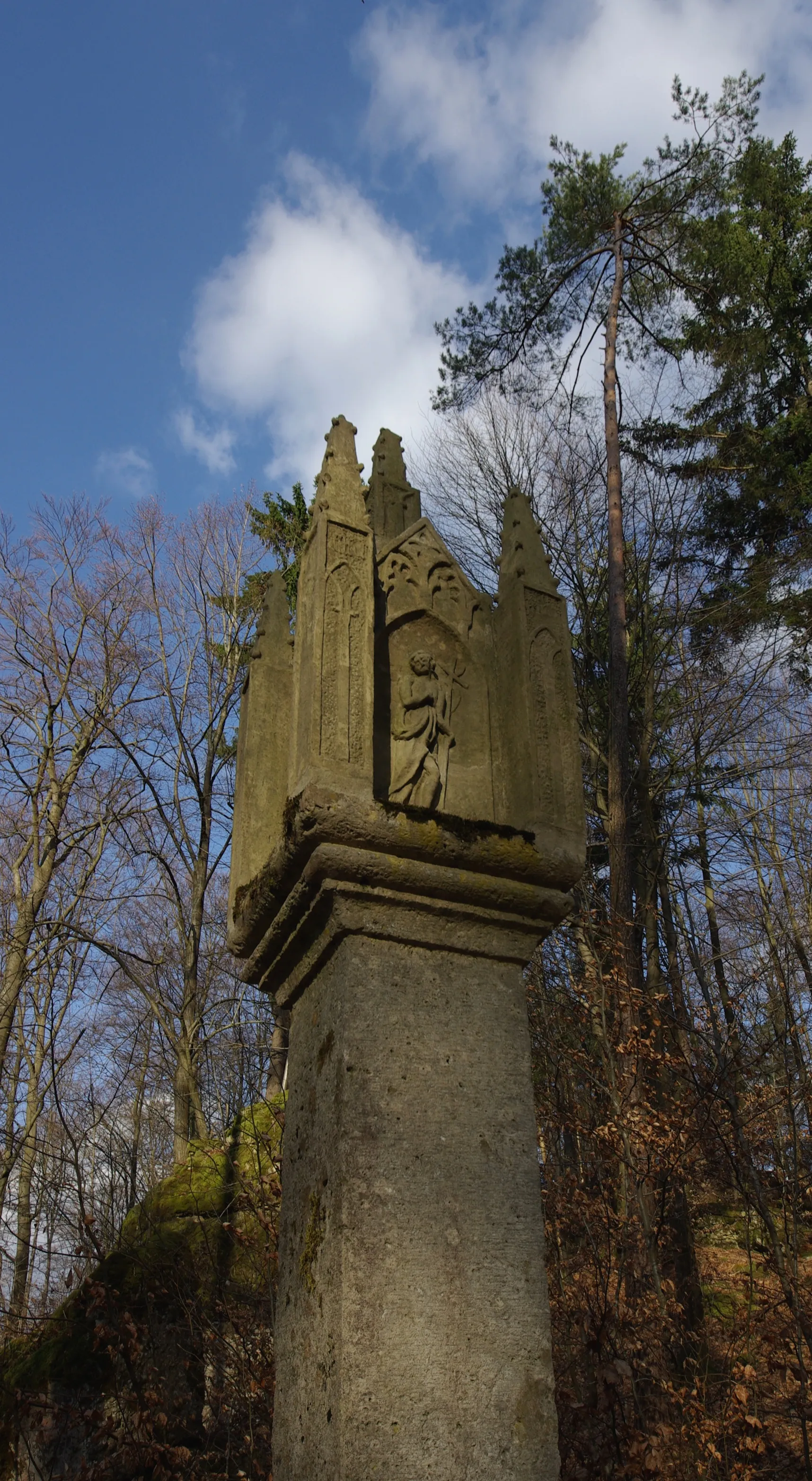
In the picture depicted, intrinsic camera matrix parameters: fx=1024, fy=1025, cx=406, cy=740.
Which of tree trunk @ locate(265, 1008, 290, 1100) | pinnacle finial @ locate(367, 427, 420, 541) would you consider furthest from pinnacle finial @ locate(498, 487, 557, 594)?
tree trunk @ locate(265, 1008, 290, 1100)

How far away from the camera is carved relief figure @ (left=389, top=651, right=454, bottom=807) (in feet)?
10.8

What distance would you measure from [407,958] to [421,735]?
0.81 meters

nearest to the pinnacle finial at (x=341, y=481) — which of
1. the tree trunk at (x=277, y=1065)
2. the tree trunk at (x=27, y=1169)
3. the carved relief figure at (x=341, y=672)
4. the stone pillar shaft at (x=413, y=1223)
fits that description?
the carved relief figure at (x=341, y=672)

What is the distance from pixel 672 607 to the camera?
13.8 m

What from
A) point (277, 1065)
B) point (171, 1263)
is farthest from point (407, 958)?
point (277, 1065)

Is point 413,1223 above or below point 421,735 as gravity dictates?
below

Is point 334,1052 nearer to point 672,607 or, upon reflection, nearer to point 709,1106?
point 709,1106

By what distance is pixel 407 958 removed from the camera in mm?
2803

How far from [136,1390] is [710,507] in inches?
510

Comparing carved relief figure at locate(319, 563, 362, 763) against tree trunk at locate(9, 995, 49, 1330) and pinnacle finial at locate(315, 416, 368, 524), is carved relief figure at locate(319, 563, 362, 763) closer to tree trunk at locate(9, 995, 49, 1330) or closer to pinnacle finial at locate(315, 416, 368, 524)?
pinnacle finial at locate(315, 416, 368, 524)

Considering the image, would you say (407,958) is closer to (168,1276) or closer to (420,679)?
(420,679)

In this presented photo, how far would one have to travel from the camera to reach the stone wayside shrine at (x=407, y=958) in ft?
7.70

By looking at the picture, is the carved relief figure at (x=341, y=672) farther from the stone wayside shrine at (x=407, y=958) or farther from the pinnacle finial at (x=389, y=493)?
the pinnacle finial at (x=389, y=493)

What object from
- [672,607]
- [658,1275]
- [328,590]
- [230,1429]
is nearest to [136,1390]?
[230,1429]
